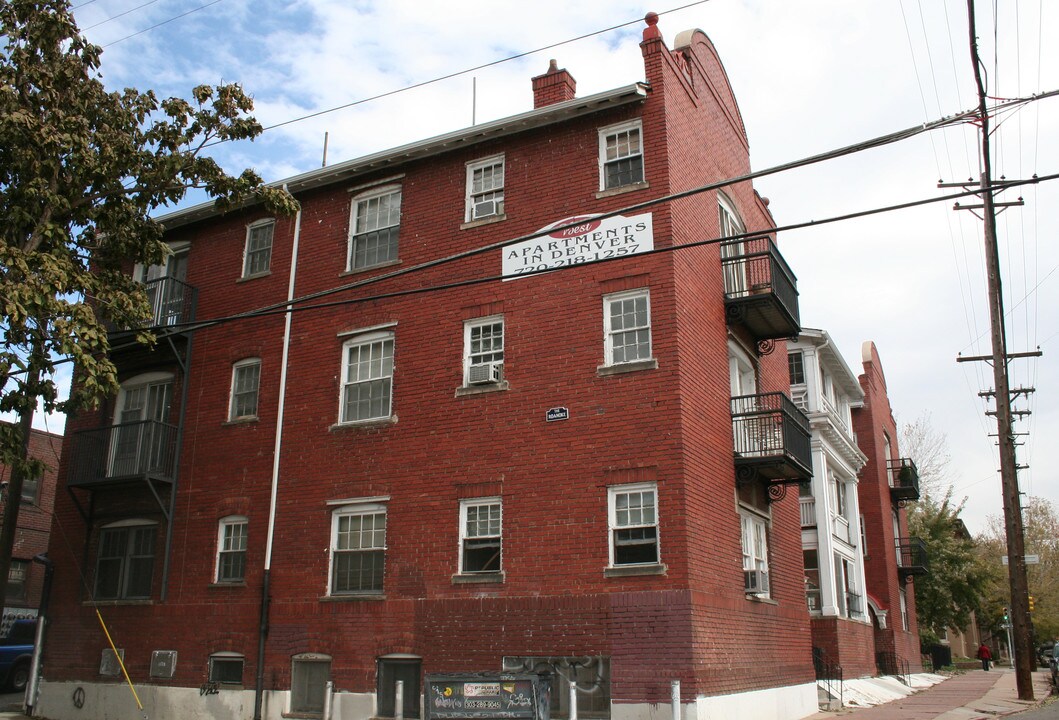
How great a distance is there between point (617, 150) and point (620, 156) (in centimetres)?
16

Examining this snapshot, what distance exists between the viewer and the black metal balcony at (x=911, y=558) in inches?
1503

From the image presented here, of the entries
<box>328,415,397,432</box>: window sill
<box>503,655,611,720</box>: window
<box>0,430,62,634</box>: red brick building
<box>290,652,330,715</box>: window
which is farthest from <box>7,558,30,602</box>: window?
<box>503,655,611,720</box>: window

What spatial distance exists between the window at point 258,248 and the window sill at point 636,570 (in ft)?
37.0

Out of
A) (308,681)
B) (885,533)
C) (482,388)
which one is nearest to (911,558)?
(885,533)

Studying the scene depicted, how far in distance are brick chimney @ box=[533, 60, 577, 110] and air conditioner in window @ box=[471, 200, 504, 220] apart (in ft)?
7.80

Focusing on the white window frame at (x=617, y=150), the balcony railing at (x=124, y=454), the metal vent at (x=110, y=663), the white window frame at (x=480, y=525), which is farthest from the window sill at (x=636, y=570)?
the metal vent at (x=110, y=663)

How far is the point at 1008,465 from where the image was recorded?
2305 cm

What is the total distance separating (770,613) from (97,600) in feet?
49.1

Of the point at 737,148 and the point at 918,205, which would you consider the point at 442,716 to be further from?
the point at 737,148

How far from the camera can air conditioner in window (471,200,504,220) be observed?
19.2m

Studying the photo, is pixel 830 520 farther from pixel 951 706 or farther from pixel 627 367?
pixel 627 367

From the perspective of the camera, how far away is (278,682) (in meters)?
18.4

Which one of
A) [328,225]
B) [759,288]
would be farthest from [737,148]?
[328,225]

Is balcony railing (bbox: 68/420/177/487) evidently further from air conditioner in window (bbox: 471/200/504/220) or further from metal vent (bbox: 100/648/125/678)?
air conditioner in window (bbox: 471/200/504/220)
